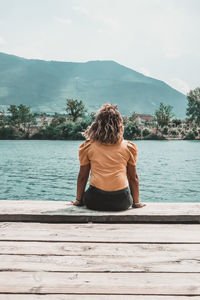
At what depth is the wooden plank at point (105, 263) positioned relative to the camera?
2.11 meters

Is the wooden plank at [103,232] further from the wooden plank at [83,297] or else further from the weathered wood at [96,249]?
the wooden plank at [83,297]

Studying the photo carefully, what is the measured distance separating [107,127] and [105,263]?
4.99 feet

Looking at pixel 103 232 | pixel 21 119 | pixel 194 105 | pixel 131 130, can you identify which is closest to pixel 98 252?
pixel 103 232

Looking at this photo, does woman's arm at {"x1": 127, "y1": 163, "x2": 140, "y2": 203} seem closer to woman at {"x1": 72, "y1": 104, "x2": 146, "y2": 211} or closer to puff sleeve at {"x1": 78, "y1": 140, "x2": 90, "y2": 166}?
woman at {"x1": 72, "y1": 104, "x2": 146, "y2": 211}

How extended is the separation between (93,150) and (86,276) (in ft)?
5.30

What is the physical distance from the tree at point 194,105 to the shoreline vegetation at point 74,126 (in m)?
3.68

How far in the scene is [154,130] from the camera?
238 ft

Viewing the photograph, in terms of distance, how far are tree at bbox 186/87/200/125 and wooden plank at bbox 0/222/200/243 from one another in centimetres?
8261

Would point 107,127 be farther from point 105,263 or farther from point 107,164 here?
point 105,263

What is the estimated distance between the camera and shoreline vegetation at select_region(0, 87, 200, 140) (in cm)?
6950

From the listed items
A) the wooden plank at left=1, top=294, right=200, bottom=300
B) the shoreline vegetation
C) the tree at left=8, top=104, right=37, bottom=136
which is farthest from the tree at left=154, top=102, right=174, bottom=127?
the wooden plank at left=1, top=294, right=200, bottom=300

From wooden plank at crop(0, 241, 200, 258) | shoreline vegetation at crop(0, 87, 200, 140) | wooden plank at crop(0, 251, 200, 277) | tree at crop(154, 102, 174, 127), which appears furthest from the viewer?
tree at crop(154, 102, 174, 127)

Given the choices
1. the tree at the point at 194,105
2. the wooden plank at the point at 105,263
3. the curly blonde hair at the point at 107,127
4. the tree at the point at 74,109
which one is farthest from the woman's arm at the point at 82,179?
the tree at the point at 194,105

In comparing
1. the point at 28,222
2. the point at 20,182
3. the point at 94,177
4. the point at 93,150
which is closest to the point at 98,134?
the point at 93,150
